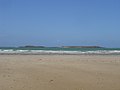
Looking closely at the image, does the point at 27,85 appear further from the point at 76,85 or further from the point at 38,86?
the point at 76,85

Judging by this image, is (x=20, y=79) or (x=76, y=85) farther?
(x=20, y=79)

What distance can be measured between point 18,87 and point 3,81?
1213 millimetres

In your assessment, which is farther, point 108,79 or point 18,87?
point 108,79

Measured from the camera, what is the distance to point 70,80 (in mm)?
10148

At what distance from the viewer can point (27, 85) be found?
29.9ft

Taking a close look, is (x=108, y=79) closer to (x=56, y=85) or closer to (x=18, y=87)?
(x=56, y=85)

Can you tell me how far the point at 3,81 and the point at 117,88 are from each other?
12.6ft

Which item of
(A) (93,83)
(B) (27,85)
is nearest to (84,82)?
(A) (93,83)

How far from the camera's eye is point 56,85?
9.16m

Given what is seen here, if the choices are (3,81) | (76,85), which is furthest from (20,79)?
(76,85)

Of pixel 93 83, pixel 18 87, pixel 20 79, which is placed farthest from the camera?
pixel 20 79

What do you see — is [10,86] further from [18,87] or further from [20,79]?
[20,79]

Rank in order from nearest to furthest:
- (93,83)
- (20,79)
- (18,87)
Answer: (18,87), (93,83), (20,79)

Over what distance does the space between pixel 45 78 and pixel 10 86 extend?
195 centimetres
